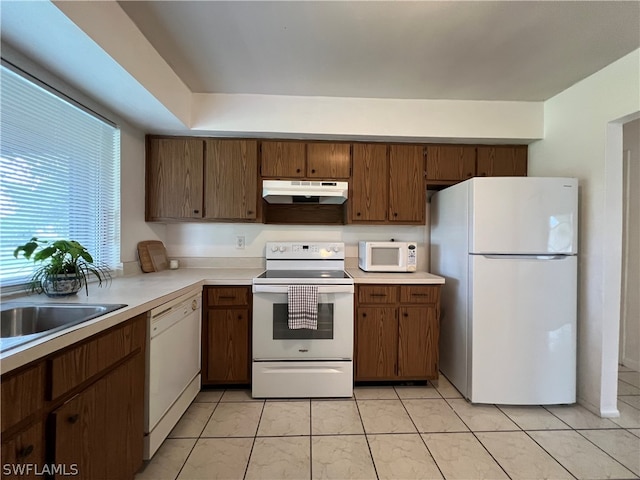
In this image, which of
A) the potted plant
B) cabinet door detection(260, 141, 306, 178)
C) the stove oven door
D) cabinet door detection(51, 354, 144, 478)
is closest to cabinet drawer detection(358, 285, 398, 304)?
the stove oven door

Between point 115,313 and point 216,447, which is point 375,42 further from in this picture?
point 216,447

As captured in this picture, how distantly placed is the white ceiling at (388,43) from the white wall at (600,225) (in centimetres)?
20

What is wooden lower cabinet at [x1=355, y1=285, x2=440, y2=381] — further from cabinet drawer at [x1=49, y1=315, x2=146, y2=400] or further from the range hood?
cabinet drawer at [x1=49, y1=315, x2=146, y2=400]

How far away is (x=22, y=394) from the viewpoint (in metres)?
0.81

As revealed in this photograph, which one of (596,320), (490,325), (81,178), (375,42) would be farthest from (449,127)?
(81,178)

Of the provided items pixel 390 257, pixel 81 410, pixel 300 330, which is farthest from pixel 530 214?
pixel 81 410

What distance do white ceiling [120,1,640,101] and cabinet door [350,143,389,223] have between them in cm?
Answer: 49

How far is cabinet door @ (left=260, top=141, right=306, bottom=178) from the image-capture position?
99.0 inches

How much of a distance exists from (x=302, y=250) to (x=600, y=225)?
2.23m

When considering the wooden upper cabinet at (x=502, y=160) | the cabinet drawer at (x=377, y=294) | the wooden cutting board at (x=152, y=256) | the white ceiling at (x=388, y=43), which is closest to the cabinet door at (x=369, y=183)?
the white ceiling at (x=388, y=43)

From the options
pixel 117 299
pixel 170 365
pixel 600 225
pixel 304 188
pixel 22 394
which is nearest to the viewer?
pixel 22 394

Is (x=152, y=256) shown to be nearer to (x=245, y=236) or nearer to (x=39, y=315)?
(x=245, y=236)

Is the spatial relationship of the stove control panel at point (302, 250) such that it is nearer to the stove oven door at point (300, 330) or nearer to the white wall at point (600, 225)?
the stove oven door at point (300, 330)

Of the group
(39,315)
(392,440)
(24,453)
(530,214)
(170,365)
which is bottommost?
(392,440)
